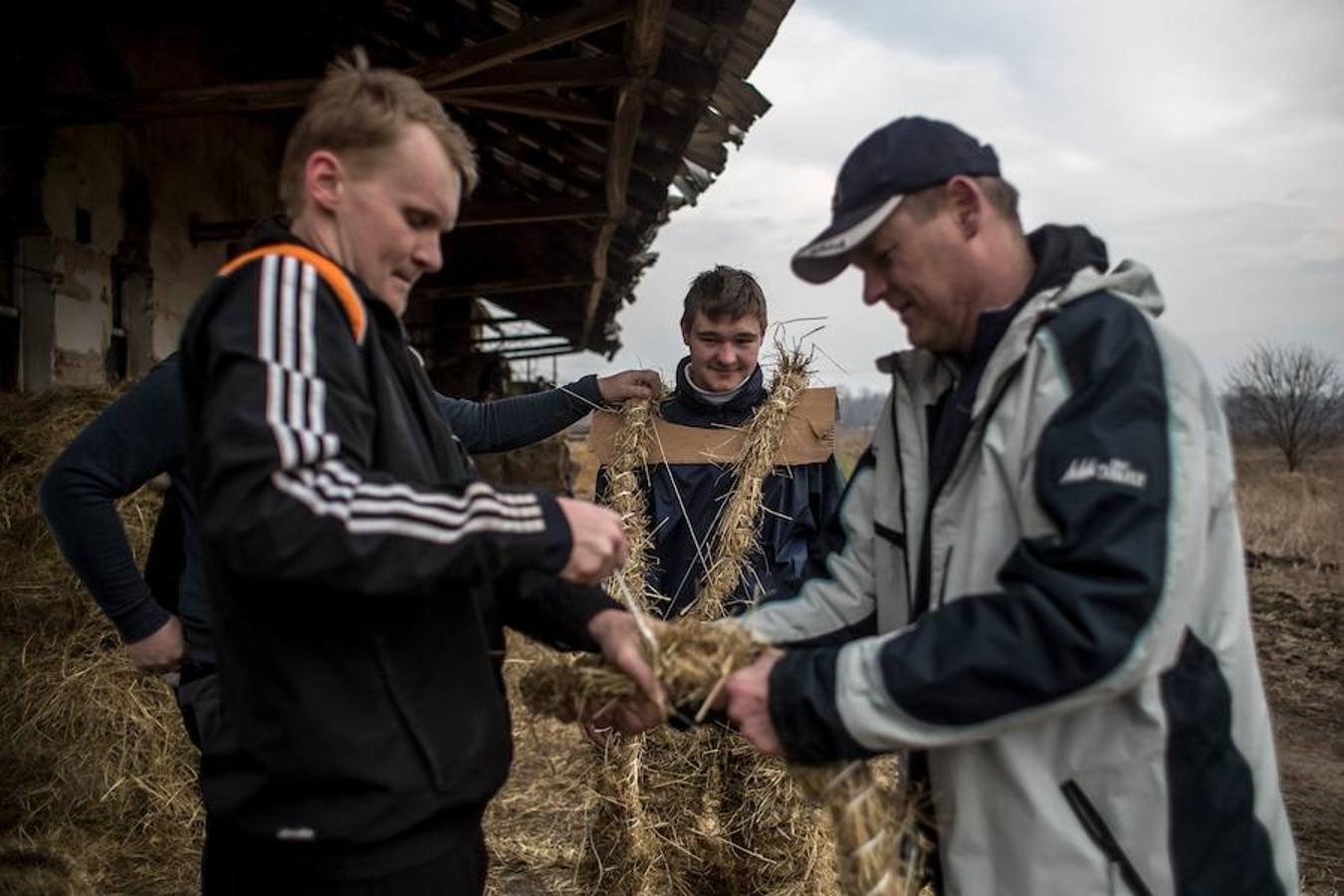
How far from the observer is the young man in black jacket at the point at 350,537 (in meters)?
1.42

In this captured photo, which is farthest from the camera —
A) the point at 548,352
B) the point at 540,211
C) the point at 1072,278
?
the point at 548,352

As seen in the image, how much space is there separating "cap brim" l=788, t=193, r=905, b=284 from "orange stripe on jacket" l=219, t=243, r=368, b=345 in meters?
0.82

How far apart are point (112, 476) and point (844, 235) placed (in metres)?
1.86

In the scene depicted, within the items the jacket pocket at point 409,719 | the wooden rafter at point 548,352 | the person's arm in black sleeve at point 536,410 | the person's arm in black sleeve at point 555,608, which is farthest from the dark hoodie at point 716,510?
the wooden rafter at point 548,352

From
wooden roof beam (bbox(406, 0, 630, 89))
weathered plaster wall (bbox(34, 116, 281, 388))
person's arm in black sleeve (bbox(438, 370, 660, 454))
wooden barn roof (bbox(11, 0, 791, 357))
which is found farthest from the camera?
weathered plaster wall (bbox(34, 116, 281, 388))

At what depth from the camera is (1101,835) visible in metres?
1.62

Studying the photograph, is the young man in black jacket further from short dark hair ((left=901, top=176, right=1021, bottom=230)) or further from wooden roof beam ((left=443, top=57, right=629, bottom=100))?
wooden roof beam ((left=443, top=57, right=629, bottom=100))

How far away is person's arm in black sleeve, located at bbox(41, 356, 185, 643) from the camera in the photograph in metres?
2.46

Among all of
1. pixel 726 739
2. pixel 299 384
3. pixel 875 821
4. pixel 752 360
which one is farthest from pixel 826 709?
pixel 752 360

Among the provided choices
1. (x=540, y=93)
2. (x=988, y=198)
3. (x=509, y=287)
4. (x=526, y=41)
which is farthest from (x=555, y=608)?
(x=509, y=287)

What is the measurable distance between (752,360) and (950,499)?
1783mm

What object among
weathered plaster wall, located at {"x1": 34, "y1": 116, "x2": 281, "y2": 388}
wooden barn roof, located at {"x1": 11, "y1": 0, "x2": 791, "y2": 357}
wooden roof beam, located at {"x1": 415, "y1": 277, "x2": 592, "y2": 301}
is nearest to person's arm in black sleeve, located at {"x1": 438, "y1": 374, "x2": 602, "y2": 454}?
wooden barn roof, located at {"x1": 11, "y1": 0, "x2": 791, "y2": 357}

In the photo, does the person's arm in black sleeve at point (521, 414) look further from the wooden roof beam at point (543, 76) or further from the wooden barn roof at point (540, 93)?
the wooden roof beam at point (543, 76)

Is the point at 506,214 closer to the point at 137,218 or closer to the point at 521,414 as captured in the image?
the point at 137,218
